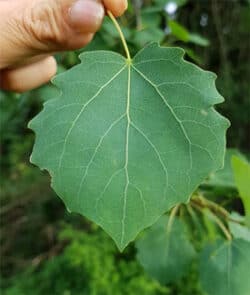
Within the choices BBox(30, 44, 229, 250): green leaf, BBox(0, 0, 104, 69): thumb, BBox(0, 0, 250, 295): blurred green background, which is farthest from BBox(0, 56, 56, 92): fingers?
BBox(30, 44, 229, 250): green leaf

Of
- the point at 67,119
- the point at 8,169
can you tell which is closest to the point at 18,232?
the point at 8,169

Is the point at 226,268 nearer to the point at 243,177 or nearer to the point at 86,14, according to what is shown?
the point at 243,177

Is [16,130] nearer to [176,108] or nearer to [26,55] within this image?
[26,55]

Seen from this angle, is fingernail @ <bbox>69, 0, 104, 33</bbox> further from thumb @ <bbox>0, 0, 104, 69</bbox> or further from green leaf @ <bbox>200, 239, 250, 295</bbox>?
green leaf @ <bbox>200, 239, 250, 295</bbox>

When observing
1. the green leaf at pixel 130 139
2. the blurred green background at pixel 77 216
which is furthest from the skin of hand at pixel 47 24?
the blurred green background at pixel 77 216

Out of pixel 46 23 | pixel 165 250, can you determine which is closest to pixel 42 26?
pixel 46 23

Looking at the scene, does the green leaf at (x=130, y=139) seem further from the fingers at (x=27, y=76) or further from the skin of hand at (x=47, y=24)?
the fingers at (x=27, y=76)
